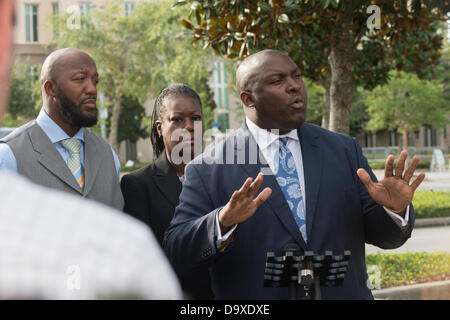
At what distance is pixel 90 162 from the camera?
2881 millimetres

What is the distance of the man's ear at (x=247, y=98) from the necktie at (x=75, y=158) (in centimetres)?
84

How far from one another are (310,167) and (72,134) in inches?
46.5

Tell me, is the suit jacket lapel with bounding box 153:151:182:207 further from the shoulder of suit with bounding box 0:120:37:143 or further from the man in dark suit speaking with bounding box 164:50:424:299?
the shoulder of suit with bounding box 0:120:37:143

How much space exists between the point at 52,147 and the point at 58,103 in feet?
0.84

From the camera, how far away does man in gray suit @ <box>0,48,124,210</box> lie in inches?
107

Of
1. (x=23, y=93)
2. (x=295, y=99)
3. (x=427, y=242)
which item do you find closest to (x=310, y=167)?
(x=295, y=99)

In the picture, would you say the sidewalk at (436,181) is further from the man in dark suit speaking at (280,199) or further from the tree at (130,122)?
the tree at (130,122)

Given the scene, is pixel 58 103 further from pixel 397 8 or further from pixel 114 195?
pixel 397 8

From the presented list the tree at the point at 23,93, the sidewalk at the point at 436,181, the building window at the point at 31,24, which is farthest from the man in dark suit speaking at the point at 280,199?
the building window at the point at 31,24

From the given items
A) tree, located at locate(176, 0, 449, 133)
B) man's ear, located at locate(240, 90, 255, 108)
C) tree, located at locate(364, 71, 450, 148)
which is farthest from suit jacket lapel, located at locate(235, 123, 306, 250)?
tree, located at locate(364, 71, 450, 148)

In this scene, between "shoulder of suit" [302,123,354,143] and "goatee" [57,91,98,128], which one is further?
"goatee" [57,91,98,128]

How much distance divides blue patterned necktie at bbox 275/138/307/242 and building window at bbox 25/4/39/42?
39.9 metres

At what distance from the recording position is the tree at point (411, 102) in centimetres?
3134

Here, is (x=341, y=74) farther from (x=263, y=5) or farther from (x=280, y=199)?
(x=280, y=199)
